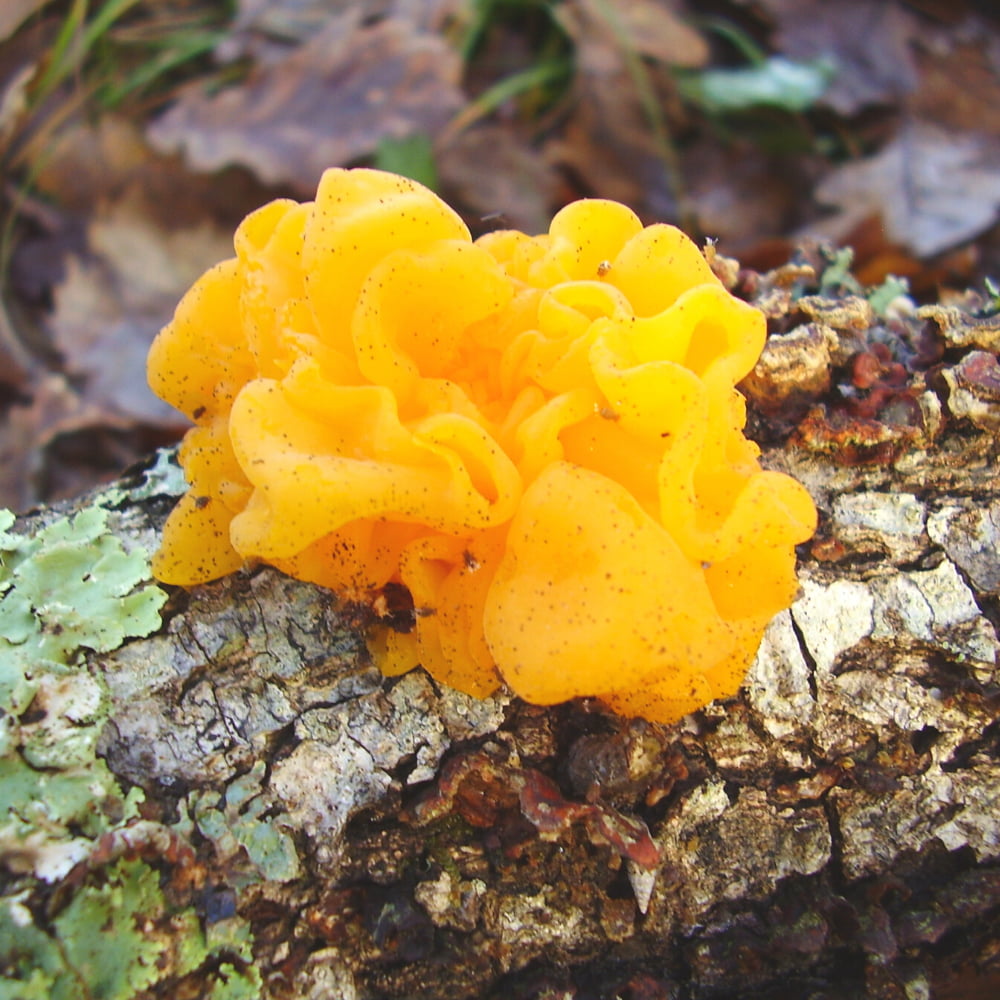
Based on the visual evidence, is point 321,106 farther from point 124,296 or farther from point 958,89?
point 958,89

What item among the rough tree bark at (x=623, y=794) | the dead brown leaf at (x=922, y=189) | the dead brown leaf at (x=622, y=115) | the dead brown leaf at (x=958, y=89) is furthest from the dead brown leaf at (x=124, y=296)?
the dead brown leaf at (x=958, y=89)

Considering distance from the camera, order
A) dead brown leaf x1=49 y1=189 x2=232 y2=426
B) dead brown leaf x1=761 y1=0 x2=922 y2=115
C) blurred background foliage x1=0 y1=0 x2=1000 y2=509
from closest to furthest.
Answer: dead brown leaf x1=49 y1=189 x2=232 y2=426 → blurred background foliage x1=0 y1=0 x2=1000 y2=509 → dead brown leaf x1=761 y1=0 x2=922 y2=115

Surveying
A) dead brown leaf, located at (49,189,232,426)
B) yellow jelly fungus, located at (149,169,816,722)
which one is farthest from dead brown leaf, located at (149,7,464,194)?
yellow jelly fungus, located at (149,169,816,722)

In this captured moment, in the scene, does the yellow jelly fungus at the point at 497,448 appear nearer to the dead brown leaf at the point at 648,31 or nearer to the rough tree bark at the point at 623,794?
the rough tree bark at the point at 623,794

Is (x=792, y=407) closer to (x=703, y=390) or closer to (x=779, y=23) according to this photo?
(x=703, y=390)

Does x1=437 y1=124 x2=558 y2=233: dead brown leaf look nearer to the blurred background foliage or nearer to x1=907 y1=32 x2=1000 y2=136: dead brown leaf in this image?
the blurred background foliage

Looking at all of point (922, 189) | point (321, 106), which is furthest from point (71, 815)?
point (922, 189)
